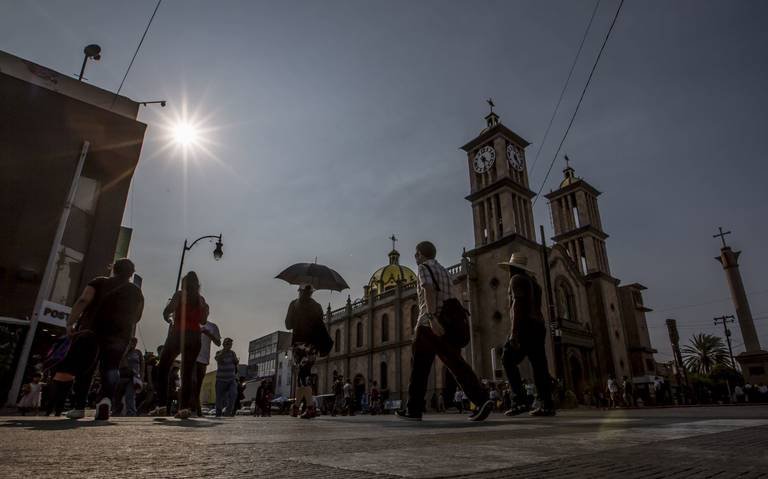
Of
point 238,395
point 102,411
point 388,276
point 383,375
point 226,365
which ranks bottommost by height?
point 102,411

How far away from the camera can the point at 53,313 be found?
12.6 meters

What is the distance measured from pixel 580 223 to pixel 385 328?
19.5 m

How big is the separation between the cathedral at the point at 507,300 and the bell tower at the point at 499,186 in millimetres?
74

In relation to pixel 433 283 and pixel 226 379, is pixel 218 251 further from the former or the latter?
pixel 433 283

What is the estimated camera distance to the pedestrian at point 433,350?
15.0 feet

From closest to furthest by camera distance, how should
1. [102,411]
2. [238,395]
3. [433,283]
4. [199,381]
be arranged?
[102,411]
[433,283]
[199,381]
[238,395]

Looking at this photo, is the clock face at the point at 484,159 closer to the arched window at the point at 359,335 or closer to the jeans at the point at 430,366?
the arched window at the point at 359,335

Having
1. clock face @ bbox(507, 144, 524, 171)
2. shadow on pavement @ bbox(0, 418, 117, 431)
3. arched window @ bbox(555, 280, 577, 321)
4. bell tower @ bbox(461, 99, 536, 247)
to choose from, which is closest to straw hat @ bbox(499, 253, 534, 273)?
shadow on pavement @ bbox(0, 418, 117, 431)

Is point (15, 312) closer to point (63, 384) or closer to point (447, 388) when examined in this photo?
point (63, 384)

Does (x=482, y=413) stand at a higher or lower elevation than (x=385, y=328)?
lower

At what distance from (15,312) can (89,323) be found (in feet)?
33.5

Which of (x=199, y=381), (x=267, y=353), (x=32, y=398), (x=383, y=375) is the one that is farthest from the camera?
(x=267, y=353)

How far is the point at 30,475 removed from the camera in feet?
3.36

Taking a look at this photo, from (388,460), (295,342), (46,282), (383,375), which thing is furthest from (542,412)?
(383,375)
